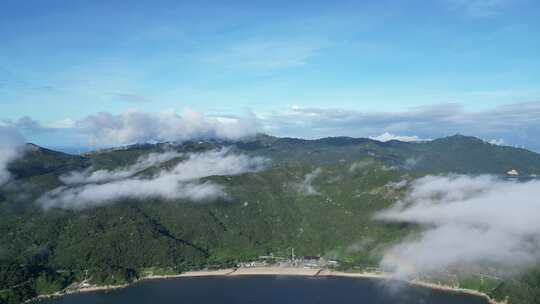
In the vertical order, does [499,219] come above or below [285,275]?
above

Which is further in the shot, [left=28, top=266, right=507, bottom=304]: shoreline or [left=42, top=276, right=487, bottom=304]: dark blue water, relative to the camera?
[left=28, top=266, right=507, bottom=304]: shoreline

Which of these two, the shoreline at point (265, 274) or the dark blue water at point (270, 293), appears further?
the shoreline at point (265, 274)

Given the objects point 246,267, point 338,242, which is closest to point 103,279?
point 246,267

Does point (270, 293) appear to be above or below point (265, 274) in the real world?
above

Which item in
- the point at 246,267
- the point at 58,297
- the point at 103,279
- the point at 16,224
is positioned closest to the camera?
the point at 58,297

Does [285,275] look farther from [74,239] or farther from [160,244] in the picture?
[74,239]

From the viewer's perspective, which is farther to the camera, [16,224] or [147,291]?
[16,224]

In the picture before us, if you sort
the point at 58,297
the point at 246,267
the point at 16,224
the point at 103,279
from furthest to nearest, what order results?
the point at 16,224 → the point at 246,267 → the point at 103,279 → the point at 58,297

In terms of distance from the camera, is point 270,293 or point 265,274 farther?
point 265,274
